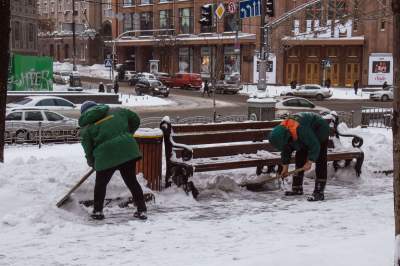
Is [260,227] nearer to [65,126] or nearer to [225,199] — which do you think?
[225,199]

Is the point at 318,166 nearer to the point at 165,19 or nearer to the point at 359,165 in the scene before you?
the point at 359,165

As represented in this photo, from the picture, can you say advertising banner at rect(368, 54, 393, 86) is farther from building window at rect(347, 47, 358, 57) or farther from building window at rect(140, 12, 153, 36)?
building window at rect(140, 12, 153, 36)

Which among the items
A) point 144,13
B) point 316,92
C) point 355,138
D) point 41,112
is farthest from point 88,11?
point 355,138

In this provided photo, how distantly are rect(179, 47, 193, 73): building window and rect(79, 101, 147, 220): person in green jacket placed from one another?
6173 cm

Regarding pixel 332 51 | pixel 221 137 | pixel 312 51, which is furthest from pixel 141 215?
pixel 312 51

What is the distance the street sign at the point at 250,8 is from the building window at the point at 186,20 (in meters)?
51.0

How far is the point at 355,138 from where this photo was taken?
10.7 meters

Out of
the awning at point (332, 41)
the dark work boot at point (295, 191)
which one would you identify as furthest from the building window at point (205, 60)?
the dark work boot at point (295, 191)

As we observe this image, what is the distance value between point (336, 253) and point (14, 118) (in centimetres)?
1649

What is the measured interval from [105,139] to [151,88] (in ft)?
132

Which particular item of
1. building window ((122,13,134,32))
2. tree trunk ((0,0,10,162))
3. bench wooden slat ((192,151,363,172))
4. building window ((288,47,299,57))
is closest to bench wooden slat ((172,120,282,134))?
bench wooden slat ((192,151,363,172))

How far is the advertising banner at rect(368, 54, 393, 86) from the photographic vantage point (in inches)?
2070

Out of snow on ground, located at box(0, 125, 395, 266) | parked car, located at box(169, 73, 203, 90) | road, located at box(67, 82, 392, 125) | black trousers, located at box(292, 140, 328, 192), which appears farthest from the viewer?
parked car, located at box(169, 73, 203, 90)

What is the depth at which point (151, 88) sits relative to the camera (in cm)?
4712
